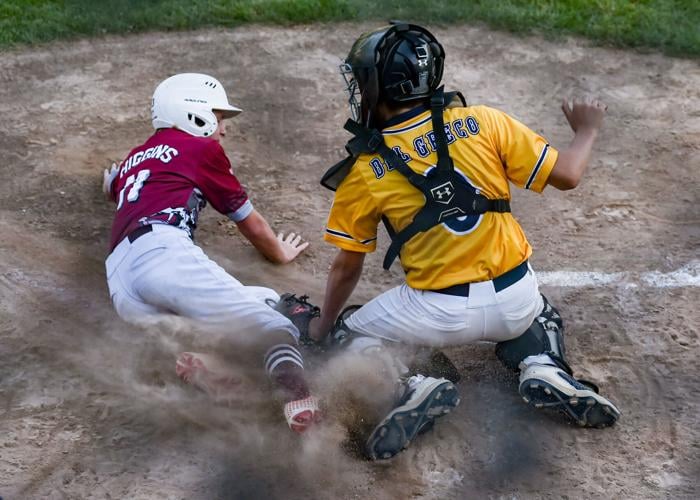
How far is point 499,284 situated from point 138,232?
181 cm

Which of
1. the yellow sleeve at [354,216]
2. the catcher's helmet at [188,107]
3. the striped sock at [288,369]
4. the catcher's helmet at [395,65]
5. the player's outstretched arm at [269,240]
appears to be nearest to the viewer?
the catcher's helmet at [395,65]

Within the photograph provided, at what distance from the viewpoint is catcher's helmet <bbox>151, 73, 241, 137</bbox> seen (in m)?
4.95

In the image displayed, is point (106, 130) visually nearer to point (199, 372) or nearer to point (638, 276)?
point (199, 372)

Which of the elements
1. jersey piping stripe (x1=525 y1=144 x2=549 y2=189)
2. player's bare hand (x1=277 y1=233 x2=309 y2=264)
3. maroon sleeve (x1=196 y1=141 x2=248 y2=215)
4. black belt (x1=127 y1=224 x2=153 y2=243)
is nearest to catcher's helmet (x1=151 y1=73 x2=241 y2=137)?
maroon sleeve (x1=196 y1=141 x2=248 y2=215)

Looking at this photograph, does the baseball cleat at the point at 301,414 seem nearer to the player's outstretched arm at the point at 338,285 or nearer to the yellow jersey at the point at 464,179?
the player's outstretched arm at the point at 338,285

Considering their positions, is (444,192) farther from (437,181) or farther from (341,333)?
(341,333)

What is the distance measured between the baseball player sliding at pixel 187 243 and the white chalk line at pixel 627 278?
1682mm

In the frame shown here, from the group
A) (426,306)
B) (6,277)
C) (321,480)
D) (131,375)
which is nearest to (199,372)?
(131,375)

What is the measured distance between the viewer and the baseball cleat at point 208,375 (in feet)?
14.5

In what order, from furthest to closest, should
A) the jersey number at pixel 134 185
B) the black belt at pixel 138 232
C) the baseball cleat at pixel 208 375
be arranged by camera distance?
1. the jersey number at pixel 134 185
2. the black belt at pixel 138 232
3. the baseball cleat at pixel 208 375

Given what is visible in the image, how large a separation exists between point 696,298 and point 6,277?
394 cm

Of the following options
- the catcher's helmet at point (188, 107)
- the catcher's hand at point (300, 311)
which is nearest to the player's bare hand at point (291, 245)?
the catcher's hand at point (300, 311)

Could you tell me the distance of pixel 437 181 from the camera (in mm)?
4020

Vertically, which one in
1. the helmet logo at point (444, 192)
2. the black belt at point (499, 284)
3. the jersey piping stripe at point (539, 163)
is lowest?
the black belt at point (499, 284)
